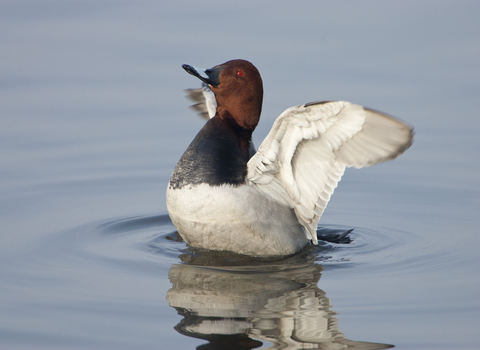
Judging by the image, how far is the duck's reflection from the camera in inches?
166

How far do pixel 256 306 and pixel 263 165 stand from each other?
4.09 feet

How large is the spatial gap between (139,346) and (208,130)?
2.23m

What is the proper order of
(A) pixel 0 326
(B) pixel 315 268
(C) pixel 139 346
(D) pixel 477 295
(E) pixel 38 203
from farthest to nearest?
(E) pixel 38 203 < (B) pixel 315 268 < (D) pixel 477 295 < (A) pixel 0 326 < (C) pixel 139 346

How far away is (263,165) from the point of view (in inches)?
217

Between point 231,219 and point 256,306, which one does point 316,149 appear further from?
point 256,306

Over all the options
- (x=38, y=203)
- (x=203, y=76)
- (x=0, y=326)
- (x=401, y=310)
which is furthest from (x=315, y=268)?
(x=38, y=203)

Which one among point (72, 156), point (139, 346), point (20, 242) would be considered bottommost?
point (139, 346)

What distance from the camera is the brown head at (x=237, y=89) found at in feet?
19.1

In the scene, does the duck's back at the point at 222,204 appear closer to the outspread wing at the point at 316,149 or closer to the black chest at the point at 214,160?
the black chest at the point at 214,160

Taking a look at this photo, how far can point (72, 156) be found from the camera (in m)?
8.29

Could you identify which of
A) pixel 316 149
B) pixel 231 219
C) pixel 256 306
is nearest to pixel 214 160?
pixel 231 219

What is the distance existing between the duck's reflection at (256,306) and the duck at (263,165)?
0.29m

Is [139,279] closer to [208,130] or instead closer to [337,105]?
[208,130]

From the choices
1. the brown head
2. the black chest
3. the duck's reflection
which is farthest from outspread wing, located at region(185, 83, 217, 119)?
the duck's reflection
